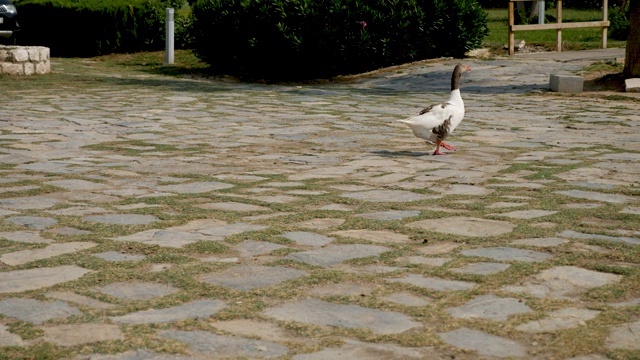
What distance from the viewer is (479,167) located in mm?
7793

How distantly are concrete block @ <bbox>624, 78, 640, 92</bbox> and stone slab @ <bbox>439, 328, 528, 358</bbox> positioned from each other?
10.7 meters

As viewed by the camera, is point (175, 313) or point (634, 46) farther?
point (634, 46)

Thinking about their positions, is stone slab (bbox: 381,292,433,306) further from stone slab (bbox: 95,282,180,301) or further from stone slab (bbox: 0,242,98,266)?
stone slab (bbox: 0,242,98,266)

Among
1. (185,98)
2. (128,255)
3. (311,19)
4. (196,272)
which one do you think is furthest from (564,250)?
(311,19)

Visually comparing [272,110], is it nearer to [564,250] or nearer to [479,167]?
[479,167]

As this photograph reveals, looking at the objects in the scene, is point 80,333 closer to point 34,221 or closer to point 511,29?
point 34,221

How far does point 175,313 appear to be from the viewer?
3.93 metres

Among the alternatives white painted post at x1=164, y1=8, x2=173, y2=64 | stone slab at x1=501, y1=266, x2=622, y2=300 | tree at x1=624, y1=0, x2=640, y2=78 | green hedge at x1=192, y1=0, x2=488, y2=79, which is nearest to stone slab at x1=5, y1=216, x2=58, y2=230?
stone slab at x1=501, y1=266, x2=622, y2=300

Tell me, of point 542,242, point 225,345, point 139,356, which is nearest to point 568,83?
point 542,242

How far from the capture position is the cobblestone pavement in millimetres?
3689

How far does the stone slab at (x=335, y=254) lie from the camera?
477 centimetres

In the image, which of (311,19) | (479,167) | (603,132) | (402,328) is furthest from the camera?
(311,19)

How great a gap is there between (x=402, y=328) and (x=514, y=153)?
199 inches

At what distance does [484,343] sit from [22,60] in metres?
14.3
